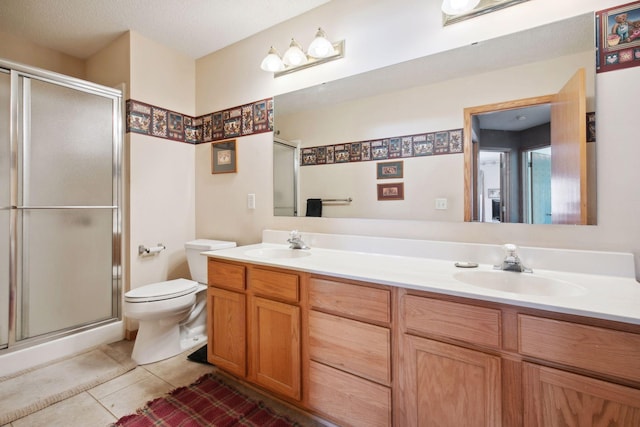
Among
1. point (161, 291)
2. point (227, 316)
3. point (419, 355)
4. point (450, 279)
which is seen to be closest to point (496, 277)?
point (450, 279)

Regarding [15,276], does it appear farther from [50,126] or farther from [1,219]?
[50,126]

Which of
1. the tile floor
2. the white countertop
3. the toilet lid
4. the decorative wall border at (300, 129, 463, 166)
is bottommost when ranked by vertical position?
the tile floor

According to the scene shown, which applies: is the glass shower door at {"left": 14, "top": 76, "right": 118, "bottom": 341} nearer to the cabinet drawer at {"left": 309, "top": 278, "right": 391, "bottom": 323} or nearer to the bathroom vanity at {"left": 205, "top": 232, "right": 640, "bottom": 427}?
the bathroom vanity at {"left": 205, "top": 232, "right": 640, "bottom": 427}

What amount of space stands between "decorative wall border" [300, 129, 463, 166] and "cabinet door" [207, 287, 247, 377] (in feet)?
3.36

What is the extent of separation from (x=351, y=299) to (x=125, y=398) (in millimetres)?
1433

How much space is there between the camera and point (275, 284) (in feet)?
4.74

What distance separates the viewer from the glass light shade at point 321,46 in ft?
5.81

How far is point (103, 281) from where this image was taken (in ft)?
7.38

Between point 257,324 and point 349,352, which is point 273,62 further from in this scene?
point 349,352

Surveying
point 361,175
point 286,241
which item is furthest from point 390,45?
point 286,241

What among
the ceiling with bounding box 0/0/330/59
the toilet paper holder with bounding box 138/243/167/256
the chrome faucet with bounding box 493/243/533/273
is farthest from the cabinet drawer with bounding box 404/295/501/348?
the toilet paper holder with bounding box 138/243/167/256

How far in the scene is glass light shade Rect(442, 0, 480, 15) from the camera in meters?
1.38

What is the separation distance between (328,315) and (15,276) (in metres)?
2.13

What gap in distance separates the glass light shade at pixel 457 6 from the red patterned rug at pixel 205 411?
2188 mm
